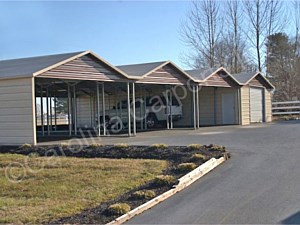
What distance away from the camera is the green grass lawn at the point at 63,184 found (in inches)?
353

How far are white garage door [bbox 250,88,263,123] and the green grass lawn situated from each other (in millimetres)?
21787

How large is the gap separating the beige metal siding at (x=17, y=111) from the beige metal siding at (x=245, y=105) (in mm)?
17945

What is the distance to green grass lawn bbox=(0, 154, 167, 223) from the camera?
8.96 metres

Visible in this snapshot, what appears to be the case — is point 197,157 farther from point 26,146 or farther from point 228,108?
point 228,108

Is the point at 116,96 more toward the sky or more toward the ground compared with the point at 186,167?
more toward the sky

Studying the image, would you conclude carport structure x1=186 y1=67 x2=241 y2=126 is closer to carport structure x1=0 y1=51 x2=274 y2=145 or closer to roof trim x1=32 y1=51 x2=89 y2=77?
carport structure x1=0 y1=51 x2=274 y2=145

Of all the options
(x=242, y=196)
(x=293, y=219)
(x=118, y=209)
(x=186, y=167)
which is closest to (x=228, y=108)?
(x=186, y=167)

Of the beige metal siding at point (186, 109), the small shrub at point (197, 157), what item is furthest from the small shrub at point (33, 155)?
the beige metal siding at point (186, 109)

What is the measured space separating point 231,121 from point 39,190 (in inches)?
928

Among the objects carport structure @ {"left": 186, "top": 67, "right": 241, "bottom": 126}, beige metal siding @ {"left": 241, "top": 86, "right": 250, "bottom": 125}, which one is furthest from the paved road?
beige metal siding @ {"left": 241, "top": 86, "right": 250, "bottom": 125}

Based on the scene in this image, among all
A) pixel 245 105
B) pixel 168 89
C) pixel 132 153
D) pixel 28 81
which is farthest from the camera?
pixel 245 105

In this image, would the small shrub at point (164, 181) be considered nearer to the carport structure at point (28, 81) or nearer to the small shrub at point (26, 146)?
the small shrub at point (26, 146)

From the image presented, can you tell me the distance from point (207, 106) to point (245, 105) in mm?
2641

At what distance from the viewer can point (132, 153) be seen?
1499 centimetres
